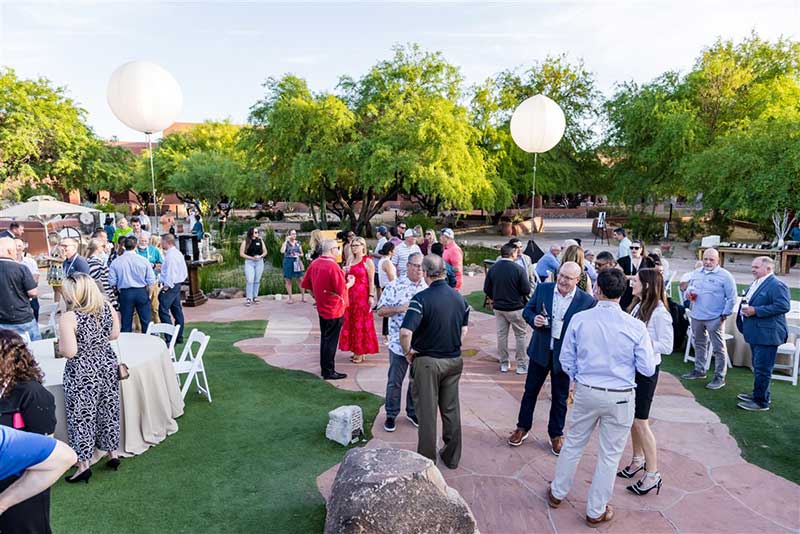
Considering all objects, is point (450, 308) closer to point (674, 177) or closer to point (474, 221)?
point (674, 177)

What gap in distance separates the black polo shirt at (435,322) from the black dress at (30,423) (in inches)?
89.4

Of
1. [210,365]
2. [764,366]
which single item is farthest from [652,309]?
[210,365]

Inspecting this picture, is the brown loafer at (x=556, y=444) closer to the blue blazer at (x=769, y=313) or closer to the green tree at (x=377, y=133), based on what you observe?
the blue blazer at (x=769, y=313)

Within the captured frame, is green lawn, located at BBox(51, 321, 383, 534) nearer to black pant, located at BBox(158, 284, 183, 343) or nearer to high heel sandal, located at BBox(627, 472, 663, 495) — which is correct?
black pant, located at BBox(158, 284, 183, 343)

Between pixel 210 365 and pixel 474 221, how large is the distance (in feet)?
92.6

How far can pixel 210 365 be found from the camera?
7062mm

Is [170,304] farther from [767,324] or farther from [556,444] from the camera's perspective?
[767,324]

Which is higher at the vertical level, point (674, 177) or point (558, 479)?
point (674, 177)

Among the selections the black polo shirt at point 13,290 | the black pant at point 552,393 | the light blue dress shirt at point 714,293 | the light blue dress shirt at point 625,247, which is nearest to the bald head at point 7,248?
the black polo shirt at point 13,290

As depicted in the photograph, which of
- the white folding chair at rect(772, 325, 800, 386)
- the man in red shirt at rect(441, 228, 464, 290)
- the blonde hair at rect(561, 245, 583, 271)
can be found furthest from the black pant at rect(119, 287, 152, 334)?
the white folding chair at rect(772, 325, 800, 386)

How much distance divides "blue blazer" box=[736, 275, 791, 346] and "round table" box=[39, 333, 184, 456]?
5897mm

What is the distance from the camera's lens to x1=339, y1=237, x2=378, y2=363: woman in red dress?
6922 millimetres

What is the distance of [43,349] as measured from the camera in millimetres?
5047

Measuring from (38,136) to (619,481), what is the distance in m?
28.6
